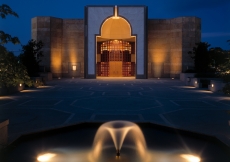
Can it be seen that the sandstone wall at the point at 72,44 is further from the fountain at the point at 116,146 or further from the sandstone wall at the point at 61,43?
the fountain at the point at 116,146

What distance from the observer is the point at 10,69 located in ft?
18.6

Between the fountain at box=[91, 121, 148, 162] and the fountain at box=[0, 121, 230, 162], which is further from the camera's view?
the fountain at box=[91, 121, 148, 162]

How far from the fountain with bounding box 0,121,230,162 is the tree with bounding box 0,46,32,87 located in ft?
6.47

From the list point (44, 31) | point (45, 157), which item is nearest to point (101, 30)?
point (44, 31)

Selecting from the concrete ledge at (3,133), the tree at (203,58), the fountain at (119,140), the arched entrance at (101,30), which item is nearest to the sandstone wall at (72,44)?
the arched entrance at (101,30)

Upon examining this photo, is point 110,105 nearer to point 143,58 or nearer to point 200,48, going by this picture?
point 200,48

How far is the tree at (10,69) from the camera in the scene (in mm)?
5520

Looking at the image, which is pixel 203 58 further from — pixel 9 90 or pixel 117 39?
pixel 9 90

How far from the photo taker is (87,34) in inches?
1746

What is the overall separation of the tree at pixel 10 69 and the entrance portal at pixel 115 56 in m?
45.7

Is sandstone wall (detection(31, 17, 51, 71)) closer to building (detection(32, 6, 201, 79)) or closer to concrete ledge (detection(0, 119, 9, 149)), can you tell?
building (detection(32, 6, 201, 79))

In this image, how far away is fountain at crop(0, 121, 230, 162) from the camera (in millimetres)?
6992

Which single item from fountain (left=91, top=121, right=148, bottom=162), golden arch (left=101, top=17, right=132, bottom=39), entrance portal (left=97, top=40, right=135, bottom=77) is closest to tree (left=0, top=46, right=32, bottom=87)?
fountain (left=91, top=121, right=148, bottom=162)

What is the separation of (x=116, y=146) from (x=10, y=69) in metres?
3.21
